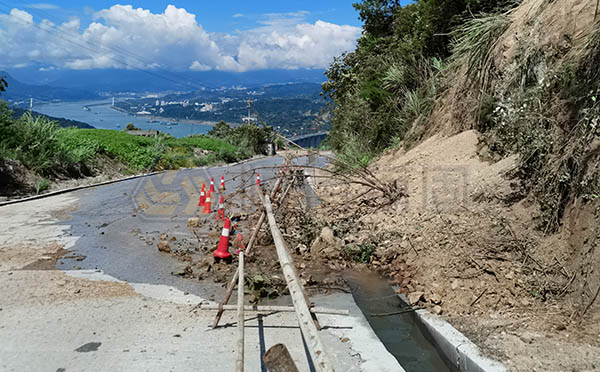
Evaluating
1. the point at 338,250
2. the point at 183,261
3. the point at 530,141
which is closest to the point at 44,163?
the point at 183,261

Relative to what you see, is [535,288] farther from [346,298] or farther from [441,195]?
[441,195]

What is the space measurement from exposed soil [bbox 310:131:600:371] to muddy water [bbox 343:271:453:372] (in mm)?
254

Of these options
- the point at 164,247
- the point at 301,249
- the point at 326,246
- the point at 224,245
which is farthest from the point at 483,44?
the point at 164,247

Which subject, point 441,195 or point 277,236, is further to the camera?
point 441,195

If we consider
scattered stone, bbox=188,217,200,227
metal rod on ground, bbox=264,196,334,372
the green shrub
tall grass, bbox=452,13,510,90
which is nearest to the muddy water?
metal rod on ground, bbox=264,196,334,372

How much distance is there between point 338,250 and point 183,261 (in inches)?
100.0

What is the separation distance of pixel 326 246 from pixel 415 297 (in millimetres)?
2287

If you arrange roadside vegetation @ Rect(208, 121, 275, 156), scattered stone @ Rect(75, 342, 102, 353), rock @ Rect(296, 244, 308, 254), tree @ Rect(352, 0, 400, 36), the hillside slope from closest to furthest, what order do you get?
1. scattered stone @ Rect(75, 342, 102, 353)
2. the hillside slope
3. rock @ Rect(296, 244, 308, 254)
4. tree @ Rect(352, 0, 400, 36)
5. roadside vegetation @ Rect(208, 121, 275, 156)

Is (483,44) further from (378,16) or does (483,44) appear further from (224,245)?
(378,16)

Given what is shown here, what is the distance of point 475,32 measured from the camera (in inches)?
442

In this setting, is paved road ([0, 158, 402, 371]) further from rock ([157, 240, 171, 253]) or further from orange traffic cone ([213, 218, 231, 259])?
orange traffic cone ([213, 218, 231, 259])

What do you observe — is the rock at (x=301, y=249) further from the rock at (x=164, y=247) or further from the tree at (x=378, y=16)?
the tree at (x=378, y=16)

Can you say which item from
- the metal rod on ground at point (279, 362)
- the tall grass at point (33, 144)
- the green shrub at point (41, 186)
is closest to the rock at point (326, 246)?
the metal rod on ground at point (279, 362)

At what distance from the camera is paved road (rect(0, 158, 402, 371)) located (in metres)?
4.11
